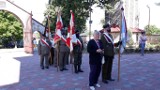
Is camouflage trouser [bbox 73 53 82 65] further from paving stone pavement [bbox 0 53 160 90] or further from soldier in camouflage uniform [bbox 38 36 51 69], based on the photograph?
soldier in camouflage uniform [bbox 38 36 51 69]

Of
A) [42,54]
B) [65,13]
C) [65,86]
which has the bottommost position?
[65,86]

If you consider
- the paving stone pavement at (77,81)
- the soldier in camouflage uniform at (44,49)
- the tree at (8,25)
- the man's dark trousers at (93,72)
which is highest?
the tree at (8,25)

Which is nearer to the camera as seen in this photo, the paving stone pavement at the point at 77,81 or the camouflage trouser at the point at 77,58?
the paving stone pavement at the point at 77,81

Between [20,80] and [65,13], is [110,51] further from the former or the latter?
[65,13]

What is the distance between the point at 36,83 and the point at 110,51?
2.70 metres

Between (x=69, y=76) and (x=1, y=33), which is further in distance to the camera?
(x=1, y=33)

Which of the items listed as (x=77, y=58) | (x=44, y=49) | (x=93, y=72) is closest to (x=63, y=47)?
(x=44, y=49)

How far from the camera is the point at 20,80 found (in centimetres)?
960

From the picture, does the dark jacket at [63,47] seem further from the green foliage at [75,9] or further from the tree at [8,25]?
the tree at [8,25]

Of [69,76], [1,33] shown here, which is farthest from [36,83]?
[1,33]

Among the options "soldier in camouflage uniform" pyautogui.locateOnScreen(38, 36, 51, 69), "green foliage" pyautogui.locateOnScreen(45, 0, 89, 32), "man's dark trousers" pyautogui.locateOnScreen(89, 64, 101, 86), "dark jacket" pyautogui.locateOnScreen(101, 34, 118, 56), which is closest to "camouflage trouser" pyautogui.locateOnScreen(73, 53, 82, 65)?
"soldier in camouflage uniform" pyautogui.locateOnScreen(38, 36, 51, 69)

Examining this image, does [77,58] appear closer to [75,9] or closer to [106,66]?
[106,66]

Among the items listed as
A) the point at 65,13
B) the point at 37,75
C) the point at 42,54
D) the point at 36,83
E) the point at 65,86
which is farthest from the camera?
the point at 65,13

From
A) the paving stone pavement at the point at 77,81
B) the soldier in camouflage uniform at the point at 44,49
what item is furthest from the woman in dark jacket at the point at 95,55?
the soldier in camouflage uniform at the point at 44,49
